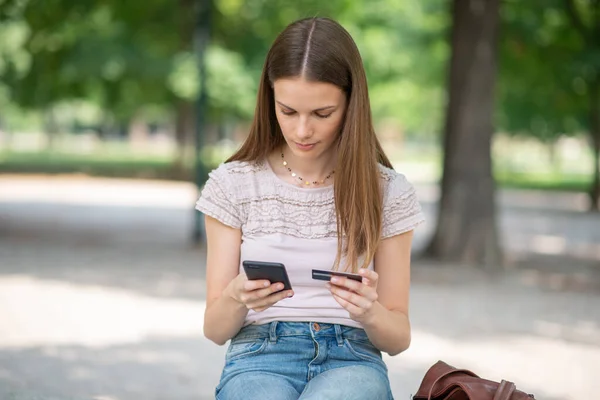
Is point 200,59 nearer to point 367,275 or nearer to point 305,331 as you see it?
point 305,331

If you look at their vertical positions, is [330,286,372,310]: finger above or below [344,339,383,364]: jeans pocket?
above

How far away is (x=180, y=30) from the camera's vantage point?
95.0 ft

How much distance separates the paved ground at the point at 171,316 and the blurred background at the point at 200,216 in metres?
0.03

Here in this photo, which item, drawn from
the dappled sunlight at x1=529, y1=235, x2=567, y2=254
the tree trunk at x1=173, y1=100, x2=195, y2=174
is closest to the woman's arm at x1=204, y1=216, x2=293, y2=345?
the dappled sunlight at x1=529, y1=235, x2=567, y2=254

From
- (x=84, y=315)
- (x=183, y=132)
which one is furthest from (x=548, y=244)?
(x=183, y=132)

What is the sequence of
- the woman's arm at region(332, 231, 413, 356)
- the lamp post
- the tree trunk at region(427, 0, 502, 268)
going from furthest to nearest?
the lamp post, the tree trunk at region(427, 0, 502, 268), the woman's arm at region(332, 231, 413, 356)

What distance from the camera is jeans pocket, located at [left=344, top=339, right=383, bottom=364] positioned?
10.2 feet

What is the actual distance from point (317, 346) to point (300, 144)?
65 cm

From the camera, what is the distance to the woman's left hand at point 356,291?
9.08 ft

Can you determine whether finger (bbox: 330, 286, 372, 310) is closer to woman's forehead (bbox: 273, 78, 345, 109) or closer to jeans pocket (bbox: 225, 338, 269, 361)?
jeans pocket (bbox: 225, 338, 269, 361)

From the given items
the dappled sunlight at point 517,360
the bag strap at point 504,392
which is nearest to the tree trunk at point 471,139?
the dappled sunlight at point 517,360

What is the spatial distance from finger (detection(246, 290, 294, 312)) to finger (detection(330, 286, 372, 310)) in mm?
132

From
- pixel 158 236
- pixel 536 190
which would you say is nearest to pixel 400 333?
pixel 158 236

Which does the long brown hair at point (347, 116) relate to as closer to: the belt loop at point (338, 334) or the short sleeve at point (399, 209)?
the short sleeve at point (399, 209)
